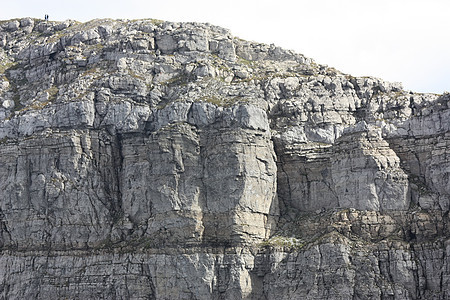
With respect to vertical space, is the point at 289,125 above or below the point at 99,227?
above

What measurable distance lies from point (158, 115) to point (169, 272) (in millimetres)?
17524

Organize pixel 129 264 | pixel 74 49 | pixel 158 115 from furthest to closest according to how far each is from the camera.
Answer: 1. pixel 74 49
2. pixel 158 115
3. pixel 129 264

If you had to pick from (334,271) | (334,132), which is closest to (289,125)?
(334,132)

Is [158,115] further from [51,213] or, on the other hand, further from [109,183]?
[51,213]

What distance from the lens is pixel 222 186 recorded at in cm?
8025

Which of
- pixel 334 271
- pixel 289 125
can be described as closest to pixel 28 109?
pixel 289 125

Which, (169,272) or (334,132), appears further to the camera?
(334,132)

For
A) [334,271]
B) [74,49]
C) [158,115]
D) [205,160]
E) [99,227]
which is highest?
[74,49]

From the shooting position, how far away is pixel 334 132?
8538cm

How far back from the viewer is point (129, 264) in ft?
264

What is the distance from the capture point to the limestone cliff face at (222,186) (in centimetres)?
7706

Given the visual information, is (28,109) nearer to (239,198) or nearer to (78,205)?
(78,205)

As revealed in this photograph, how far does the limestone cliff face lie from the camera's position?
253 ft

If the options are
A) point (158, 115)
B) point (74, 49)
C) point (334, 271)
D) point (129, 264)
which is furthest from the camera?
point (74, 49)
